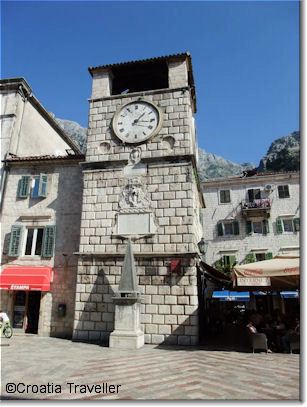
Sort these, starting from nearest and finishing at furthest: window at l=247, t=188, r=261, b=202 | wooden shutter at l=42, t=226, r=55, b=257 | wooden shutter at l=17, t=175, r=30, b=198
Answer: wooden shutter at l=42, t=226, r=55, b=257
wooden shutter at l=17, t=175, r=30, b=198
window at l=247, t=188, r=261, b=202

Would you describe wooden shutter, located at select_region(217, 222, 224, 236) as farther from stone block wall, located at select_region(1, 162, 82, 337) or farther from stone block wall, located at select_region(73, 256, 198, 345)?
stone block wall, located at select_region(73, 256, 198, 345)

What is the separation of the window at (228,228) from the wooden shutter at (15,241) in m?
19.1

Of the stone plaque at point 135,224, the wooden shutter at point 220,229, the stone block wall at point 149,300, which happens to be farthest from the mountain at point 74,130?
the stone block wall at point 149,300

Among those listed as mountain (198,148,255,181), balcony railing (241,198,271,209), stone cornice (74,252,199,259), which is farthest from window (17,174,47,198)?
mountain (198,148,255,181)

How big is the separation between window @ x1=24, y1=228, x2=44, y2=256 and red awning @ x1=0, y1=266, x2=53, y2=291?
35.4 inches

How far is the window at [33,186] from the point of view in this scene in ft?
50.3

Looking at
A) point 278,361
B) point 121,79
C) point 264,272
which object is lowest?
point 278,361

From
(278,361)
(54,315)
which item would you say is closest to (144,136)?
(54,315)

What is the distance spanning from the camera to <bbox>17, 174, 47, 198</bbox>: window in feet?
50.3

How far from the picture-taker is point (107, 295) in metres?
12.1

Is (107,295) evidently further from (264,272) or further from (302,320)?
(302,320)

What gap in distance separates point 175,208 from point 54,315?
23.9 ft

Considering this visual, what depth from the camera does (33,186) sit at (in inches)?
615

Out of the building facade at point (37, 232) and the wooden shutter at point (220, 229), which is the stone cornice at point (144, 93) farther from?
the wooden shutter at point (220, 229)
